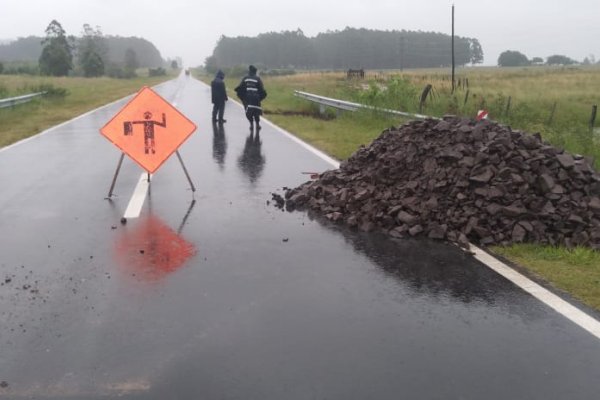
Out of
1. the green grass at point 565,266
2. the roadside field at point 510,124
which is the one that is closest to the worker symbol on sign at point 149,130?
the roadside field at point 510,124

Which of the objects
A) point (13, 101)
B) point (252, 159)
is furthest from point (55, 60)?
point (252, 159)

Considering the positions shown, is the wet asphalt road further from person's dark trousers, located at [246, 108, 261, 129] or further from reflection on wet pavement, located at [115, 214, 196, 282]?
person's dark trousers, located at [246, 108, 261, 129]

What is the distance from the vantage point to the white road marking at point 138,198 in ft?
24.8

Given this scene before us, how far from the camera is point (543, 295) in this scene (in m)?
4.73

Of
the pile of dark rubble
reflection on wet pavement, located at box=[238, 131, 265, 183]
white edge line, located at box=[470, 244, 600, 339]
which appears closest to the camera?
Result: white edge line, located at box=[470, 244, 600, 339]

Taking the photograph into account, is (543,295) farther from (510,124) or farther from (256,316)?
(510,124)

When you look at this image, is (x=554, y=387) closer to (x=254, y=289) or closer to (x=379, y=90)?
(x=254, y=289)

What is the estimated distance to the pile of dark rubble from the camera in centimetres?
637

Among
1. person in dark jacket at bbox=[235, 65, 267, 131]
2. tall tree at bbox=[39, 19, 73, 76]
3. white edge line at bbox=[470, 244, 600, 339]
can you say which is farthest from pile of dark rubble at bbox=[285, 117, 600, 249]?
tall tree at bbox=[39, 19, 73, 76]

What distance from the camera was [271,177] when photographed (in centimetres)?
1009

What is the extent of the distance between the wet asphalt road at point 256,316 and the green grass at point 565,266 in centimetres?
44

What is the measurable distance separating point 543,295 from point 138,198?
5.70 m

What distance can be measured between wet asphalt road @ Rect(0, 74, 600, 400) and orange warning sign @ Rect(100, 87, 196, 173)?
1718 mm

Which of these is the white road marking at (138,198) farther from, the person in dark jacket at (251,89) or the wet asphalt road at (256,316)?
the person in dark jacket at (251,89)
